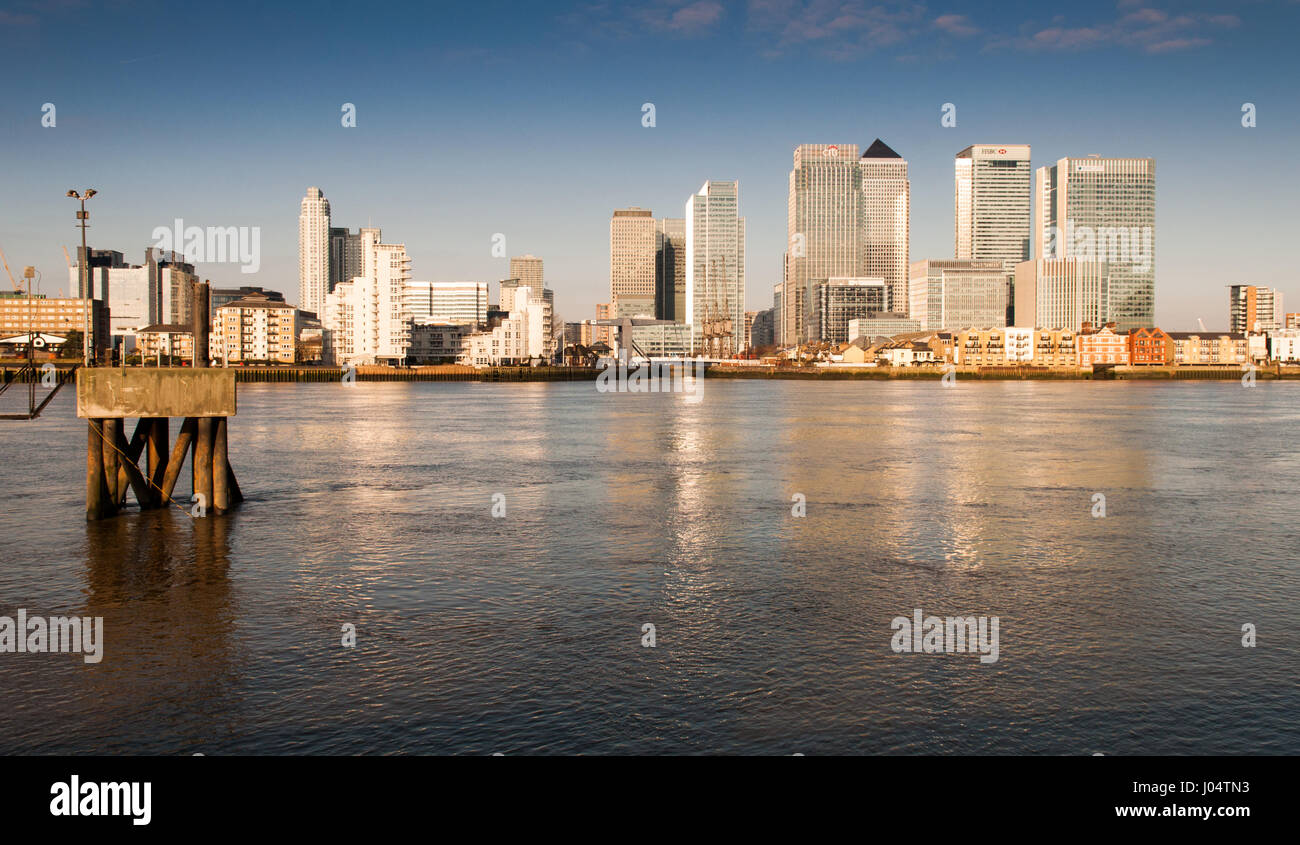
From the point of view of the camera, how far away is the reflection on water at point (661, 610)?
1166 centimetres

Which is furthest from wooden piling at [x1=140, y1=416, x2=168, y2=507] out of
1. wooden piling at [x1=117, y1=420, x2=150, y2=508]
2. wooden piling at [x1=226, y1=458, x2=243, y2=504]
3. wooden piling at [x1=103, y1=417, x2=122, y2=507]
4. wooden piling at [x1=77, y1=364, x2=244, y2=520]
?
wooden piling at [x1=226, y1=458, x2=243, y2=504]

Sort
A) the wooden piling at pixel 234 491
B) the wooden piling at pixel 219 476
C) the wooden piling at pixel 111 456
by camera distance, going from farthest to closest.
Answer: the wooden piling at pixel 234 491 → the wooden piling at pixel 219 476 → the wooden piling at pixel 111 456

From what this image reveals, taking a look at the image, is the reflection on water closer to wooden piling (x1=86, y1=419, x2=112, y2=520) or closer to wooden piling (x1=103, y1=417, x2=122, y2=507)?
wooden piling (x1=86, y1=419, x2=112, y2=520)

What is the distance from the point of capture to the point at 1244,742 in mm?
11250

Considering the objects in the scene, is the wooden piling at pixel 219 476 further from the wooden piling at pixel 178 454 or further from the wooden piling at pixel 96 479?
the wooden piling at pixel 96 479

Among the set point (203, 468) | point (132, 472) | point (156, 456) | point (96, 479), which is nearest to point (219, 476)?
point (203, 468)

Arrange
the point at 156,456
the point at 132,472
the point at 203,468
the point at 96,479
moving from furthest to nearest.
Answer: the point at 156,456 → the point at 132,472 → the point at 203,468 → the point at 96,479

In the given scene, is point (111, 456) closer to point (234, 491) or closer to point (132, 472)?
point (132, 472)

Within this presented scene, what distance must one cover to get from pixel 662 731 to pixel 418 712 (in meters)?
3.00

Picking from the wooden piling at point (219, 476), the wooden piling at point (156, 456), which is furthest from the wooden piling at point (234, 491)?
the wooden piling at point (156, 456)

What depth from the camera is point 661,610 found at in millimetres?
17031

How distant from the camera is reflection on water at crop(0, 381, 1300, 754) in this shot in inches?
459
